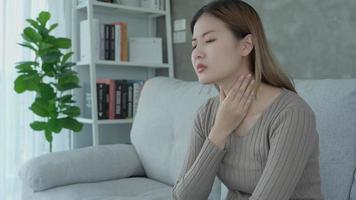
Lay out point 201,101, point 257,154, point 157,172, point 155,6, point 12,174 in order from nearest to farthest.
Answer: point 257,154, point 201,101, point 157,172, point 12,174, point 155,6

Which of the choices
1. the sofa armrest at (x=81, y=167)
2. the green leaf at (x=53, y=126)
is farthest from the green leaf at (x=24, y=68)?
the sofa armrest at (x=81, y=167)

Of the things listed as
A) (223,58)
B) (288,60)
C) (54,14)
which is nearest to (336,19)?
(288,60)

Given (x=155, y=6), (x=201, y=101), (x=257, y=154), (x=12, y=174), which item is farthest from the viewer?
(x=155, y=6)

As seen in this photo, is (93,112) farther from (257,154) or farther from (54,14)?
(257,154)

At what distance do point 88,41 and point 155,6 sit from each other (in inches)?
23.3

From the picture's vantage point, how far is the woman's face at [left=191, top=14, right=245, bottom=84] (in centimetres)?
114

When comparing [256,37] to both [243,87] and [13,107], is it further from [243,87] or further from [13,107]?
[13,107]

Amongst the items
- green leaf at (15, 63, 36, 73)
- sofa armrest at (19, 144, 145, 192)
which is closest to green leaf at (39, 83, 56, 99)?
green leaf at (15, 63, 36, 73)

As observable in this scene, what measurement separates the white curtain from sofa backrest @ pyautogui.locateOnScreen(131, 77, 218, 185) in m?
0.89

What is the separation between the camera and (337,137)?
52.1 inches

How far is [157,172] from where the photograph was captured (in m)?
2.08

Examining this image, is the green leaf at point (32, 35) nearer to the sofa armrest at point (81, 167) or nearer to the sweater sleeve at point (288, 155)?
the sofa armrest at point (81, 167)

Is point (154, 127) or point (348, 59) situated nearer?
point (348, 59)

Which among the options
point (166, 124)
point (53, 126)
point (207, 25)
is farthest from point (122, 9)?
point (207, 25)
